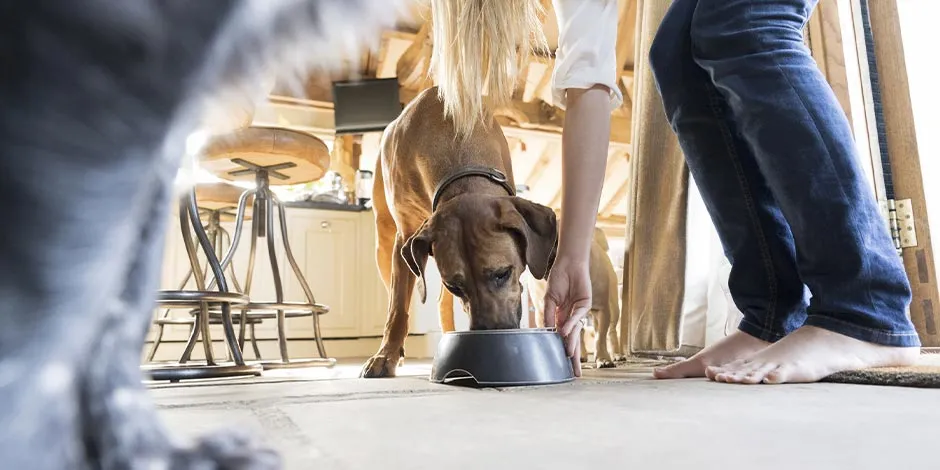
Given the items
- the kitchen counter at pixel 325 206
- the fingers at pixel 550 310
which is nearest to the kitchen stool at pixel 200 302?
the fingers at pixel 550 310

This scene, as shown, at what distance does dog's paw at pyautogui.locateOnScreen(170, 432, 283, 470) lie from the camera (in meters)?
0.29

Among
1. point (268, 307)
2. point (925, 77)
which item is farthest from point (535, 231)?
point (925, 77)

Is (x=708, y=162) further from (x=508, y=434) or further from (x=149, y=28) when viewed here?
(x=149, y=28)

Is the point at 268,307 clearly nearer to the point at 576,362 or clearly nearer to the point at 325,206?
the point at 576,362

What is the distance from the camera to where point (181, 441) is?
305 millimetres

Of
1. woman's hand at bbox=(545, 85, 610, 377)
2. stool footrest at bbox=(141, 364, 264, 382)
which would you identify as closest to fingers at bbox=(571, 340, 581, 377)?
woman's hand at bbox=(545, 85, 610, 377)

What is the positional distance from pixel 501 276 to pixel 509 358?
0.57 meters

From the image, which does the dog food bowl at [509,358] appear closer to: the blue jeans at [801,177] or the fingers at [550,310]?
the fingers at [550,310]

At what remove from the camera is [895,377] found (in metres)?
0.96

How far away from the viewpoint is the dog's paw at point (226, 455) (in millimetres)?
291

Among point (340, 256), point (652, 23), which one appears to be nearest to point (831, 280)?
point (652, 23)

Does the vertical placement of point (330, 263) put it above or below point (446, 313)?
above

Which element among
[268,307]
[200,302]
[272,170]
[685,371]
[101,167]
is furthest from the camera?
[268,307]

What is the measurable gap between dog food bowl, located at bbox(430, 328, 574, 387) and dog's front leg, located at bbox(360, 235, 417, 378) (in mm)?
623
